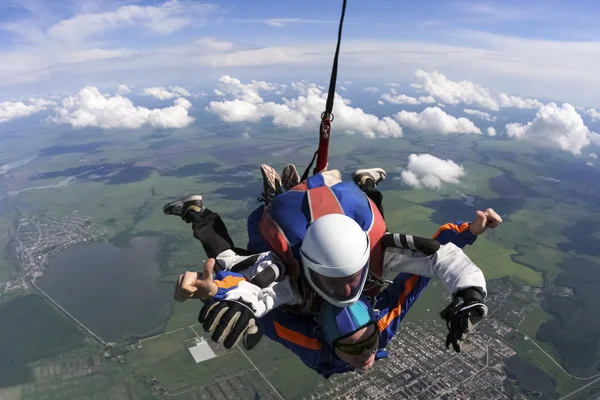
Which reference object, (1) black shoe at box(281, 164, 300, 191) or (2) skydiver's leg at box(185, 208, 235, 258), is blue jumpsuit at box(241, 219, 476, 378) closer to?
(2) skydiver's leg at box(185, 208, 235, 258)

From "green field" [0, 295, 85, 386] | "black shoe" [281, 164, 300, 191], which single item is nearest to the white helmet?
"black shoe" [281, 164, 300, 191]

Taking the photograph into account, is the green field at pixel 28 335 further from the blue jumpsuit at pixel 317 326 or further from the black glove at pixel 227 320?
the black glove at pixel 227 320

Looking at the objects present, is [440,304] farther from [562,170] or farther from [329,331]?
[562,170]

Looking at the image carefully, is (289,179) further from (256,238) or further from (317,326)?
(317,326)

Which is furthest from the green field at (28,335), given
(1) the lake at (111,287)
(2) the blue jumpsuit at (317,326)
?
(2) the blue jumpsuit at (317,326)

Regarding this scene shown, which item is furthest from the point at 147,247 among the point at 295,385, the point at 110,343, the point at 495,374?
the point at 495,374

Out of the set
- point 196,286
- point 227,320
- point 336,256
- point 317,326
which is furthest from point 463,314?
point 196,286
